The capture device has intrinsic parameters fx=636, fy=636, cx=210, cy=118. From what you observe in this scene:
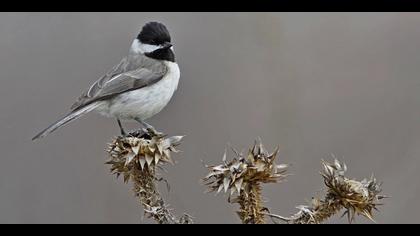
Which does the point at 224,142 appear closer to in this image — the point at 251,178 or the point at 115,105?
the point at 115,105

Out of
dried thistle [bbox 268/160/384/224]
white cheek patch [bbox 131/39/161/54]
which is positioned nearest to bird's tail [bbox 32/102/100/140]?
white cheek patch [bbox 131/39/161/54]

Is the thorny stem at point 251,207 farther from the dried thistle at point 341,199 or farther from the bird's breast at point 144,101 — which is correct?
the bird's breast at point 144,101

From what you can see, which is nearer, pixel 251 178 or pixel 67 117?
pixel 251 178

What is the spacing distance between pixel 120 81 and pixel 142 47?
0.34 meters

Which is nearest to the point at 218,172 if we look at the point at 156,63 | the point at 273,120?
the point at 156,63

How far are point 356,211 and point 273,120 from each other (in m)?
1.96

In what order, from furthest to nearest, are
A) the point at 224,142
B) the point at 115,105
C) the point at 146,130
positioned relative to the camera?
the point at 224,142
the point at 115,105
the point at 146,130

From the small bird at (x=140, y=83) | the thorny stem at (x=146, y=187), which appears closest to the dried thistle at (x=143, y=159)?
the thorny stem at (x=146, y=187)

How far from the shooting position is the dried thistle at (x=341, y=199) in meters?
2.13

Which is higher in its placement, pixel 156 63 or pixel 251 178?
pixel 156 63

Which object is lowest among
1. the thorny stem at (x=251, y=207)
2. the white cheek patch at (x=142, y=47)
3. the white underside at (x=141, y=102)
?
the thorny stem at (x=251, y=207)

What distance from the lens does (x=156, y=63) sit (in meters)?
3.71

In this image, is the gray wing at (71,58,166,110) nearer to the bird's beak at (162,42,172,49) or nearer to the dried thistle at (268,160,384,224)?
the bird's beak at (162,42,172,49)

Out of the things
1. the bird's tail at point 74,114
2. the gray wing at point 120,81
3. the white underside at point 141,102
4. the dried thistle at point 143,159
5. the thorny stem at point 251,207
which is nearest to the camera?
the thorny stem at point 251,207
